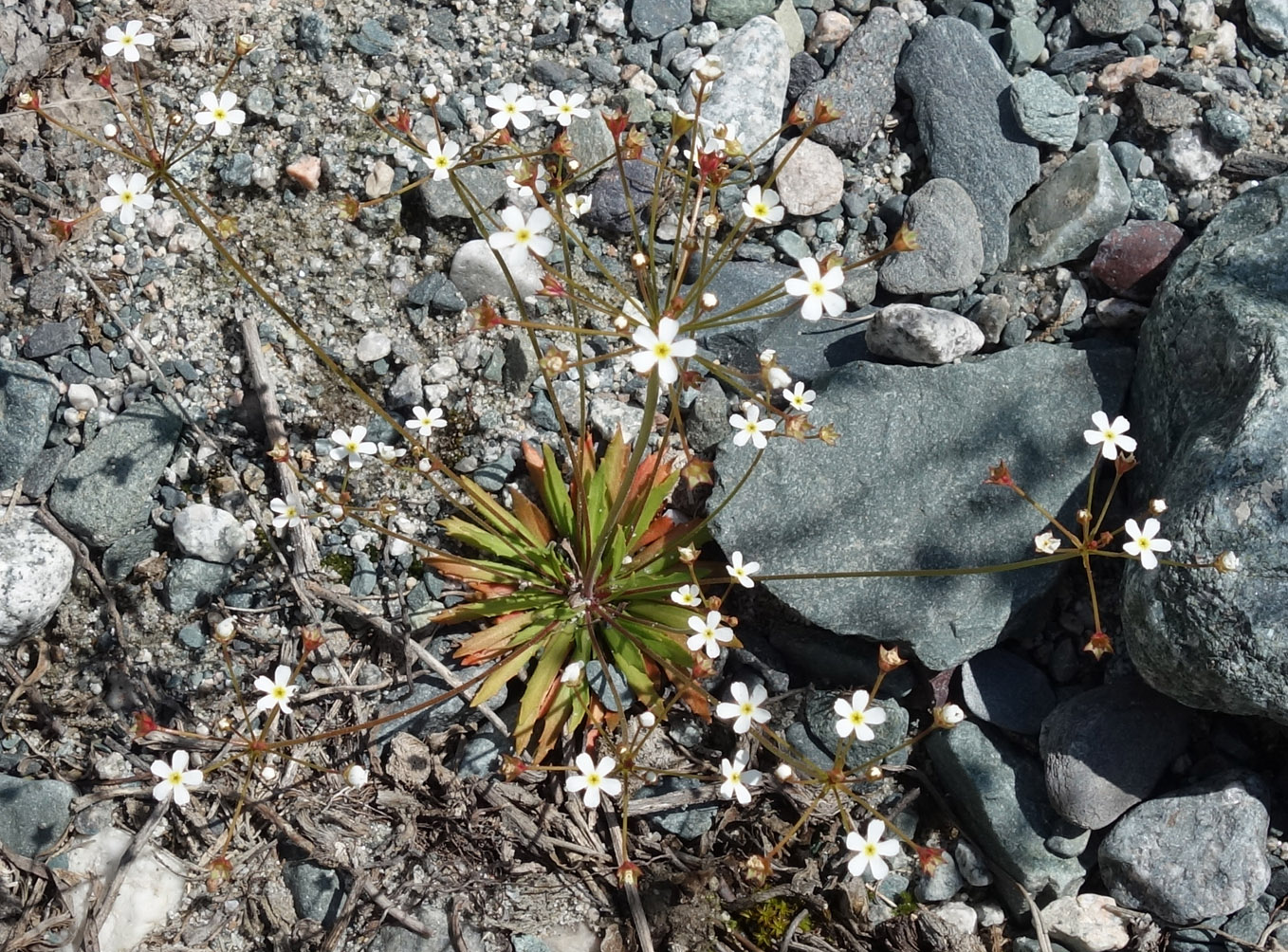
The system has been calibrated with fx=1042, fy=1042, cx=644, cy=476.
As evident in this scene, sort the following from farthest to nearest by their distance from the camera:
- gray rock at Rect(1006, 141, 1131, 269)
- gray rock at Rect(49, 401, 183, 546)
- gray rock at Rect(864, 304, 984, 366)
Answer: gray rock at Rect(1006, 141, 1131, 269) < gray rock at Rect(864, 304, 984, 366) < gray rock at Rect(49, 401, 183, 546)

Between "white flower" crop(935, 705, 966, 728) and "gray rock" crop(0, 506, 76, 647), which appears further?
"gray rock" crop(0, 506, 76, 647)

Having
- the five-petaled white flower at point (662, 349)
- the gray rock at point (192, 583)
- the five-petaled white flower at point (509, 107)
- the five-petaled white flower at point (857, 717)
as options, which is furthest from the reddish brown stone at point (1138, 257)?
the gray rock at point (192, 583)

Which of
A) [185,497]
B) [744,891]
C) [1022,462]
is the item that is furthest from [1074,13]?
[185,497]

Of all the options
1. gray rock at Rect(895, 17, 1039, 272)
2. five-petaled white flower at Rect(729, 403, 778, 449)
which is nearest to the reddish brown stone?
gray rock at Rect(895, 17, 1039, 272)

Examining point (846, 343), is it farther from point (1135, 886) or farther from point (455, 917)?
point (455, 917)

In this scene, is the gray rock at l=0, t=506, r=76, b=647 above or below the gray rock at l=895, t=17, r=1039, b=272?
below

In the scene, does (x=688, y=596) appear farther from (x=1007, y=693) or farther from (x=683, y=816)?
(x=1007, y=693)

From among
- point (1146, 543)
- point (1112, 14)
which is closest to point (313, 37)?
point (1112, 14)

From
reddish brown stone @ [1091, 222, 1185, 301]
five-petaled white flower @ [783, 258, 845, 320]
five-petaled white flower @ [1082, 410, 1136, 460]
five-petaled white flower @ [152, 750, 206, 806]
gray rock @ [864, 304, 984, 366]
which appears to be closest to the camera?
five-petaled white flower @ [783, 258, 845, 320]

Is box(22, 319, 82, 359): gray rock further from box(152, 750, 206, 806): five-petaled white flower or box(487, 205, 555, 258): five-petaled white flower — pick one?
box(487, 205, 555, 258): five-petaled white flower
